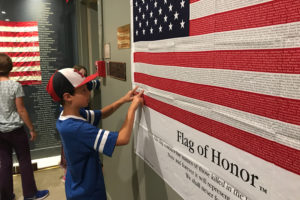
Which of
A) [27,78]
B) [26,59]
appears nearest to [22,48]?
[26,59]

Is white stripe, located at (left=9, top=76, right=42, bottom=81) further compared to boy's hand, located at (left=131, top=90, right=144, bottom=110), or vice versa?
white stripe, located at (left=9, top=76, right=42, bottom=81)

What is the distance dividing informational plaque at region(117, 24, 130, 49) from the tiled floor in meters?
2.14

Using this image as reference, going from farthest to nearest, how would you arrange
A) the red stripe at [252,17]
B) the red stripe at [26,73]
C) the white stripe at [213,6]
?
1. the red stripe at [26,73]
2. the white stripe at [213,6]
3. the red stripe at [252,17]

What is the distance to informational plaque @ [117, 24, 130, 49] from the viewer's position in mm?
1630

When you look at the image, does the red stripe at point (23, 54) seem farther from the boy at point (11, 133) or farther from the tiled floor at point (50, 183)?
the tiled floor at point (50, 183)

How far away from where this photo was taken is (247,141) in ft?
2.41

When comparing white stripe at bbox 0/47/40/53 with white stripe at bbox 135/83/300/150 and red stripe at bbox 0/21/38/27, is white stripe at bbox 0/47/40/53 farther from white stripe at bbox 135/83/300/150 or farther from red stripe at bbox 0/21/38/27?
white stripe at bbox 135/83/300/150

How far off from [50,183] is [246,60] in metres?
3.25

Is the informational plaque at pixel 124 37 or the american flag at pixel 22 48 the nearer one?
the informational plaque at pixel 124 37

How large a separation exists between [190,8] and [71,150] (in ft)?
3.28

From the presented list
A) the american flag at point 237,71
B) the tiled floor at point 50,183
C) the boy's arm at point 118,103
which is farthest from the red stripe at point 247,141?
the tiled floor at point 50,183

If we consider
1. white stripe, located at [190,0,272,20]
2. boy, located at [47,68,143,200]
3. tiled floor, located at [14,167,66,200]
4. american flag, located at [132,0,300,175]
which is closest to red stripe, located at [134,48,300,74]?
american flag, located at [132,0,300,175]

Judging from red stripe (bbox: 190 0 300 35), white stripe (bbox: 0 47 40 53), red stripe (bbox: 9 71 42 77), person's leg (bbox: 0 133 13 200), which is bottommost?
person's leg (bbox: 0 133 13 200)

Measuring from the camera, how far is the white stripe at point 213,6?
0.70m
